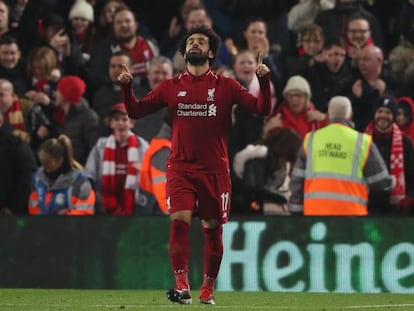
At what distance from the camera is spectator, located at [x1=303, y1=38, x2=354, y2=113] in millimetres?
16797

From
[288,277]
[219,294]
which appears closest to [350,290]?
[288,277]

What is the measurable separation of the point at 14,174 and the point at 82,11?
3584 millimetres

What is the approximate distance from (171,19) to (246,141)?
13.5 ft

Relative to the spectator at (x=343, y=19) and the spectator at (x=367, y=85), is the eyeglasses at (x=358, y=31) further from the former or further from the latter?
the spectator at (x=367, y=85)

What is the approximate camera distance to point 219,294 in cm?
1300

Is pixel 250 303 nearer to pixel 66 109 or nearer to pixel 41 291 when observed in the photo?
pixel 41 291

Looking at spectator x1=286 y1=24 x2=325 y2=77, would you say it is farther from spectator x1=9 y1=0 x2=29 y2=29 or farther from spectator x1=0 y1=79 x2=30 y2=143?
spectator x1=9 y1=0 x2=29 y2=29

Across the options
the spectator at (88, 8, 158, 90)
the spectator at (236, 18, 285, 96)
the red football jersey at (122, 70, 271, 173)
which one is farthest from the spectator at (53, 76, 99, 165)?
the red football jersey at (122, 70, 271, 173)

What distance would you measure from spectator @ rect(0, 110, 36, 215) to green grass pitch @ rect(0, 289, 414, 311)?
5.77ft

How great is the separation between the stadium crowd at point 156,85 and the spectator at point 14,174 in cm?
1

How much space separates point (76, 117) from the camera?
16.4 m

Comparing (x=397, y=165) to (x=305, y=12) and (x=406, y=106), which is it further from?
(x=305, y=12)

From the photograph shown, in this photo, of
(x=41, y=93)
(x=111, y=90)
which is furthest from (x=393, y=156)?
(x=41, y=93)

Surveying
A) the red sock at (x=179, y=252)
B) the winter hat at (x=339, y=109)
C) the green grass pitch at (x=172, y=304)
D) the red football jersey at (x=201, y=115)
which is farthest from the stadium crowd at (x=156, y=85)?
the red sock at (x=179, y=252)
